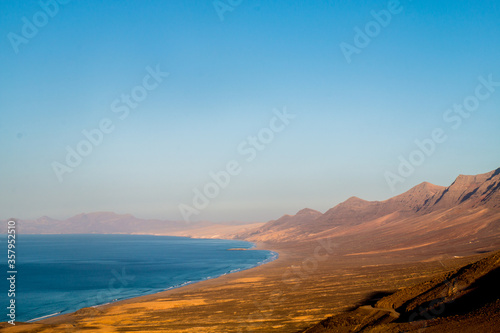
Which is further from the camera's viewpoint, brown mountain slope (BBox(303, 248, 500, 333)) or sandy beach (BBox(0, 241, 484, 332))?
sandy beach (BBox(0, 241, 484, 332))

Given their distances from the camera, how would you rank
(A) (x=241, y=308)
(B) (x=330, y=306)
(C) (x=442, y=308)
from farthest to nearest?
1. (A) (x=241, y=308)
2. (B) (x=330, y=306)
3. (C) (x=442, y=308)

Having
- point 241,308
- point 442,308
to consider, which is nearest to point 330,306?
point 241,308

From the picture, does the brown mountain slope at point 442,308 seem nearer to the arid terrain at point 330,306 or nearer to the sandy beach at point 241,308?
the arid terrain at point 330,306

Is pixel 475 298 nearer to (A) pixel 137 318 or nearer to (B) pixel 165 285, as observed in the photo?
(A) pixel 137 318

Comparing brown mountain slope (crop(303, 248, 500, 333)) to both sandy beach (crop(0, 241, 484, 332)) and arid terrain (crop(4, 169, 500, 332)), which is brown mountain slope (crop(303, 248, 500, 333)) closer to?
arid terrain (crop(4, 169, 500, 332))

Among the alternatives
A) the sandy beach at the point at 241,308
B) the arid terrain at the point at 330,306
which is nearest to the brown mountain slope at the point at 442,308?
the arid terrain at the point at 330,306

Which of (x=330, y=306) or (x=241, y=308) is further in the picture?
(x=241, y=308)

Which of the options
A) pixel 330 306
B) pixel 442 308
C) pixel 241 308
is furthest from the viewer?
pixel 241 308

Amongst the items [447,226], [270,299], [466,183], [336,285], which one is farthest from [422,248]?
[466,183]

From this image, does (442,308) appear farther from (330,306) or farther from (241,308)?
(241,308)

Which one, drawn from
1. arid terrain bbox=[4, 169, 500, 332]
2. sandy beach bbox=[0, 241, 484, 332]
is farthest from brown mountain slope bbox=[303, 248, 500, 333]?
sandy beach bbox=[0, 241, 484, 332]
